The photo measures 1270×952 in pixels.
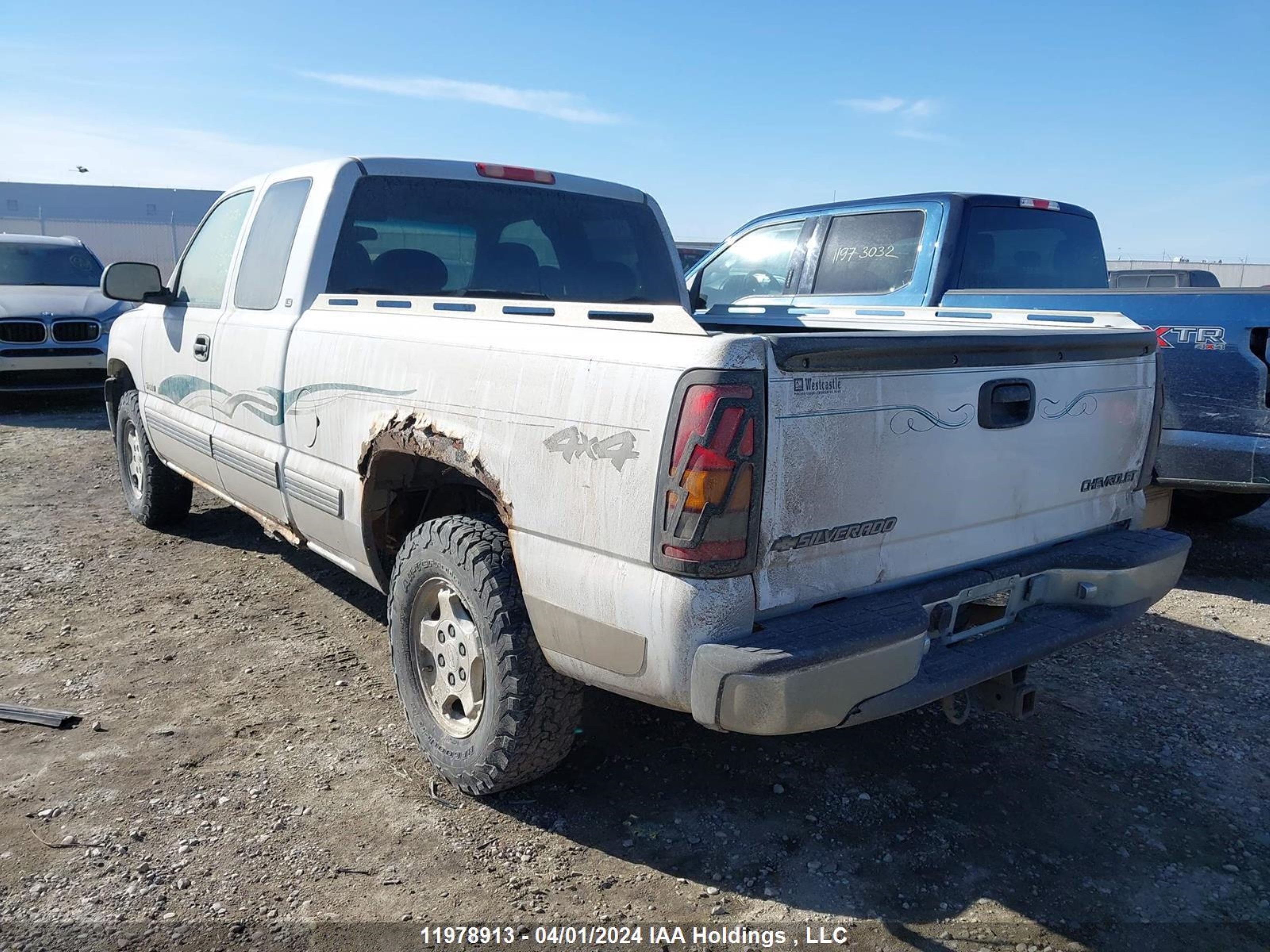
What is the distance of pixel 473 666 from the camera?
2.96 metres

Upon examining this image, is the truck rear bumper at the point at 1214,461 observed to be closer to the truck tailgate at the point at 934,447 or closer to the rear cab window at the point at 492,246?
the truck tailgate at the point at 934,447

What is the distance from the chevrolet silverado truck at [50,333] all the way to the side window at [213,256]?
5.84m

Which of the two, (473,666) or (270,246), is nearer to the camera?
(473,666)

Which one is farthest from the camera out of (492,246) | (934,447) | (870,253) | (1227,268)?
(1227,268)

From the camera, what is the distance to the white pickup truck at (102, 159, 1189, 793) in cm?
228

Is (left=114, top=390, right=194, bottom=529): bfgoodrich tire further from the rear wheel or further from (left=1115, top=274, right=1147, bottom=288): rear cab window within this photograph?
(left=1115, top=274, right=1147, bottom=288): rear cab window

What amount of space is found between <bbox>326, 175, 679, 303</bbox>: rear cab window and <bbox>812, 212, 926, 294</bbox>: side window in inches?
83.7

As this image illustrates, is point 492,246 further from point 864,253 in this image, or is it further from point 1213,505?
point 1213,505

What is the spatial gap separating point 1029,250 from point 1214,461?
2075 mm

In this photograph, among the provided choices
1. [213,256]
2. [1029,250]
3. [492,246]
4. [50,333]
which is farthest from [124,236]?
[492,246]

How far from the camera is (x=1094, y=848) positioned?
2871 mm

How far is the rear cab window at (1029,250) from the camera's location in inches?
235

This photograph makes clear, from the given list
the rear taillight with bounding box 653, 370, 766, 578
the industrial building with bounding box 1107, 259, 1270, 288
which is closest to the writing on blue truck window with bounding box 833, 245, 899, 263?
the rear taillight with bounding box 653, 370, 766, 578

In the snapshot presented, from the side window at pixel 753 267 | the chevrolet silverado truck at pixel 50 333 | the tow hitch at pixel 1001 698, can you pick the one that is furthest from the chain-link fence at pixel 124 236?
the tow hitch at pixel 1001 698
